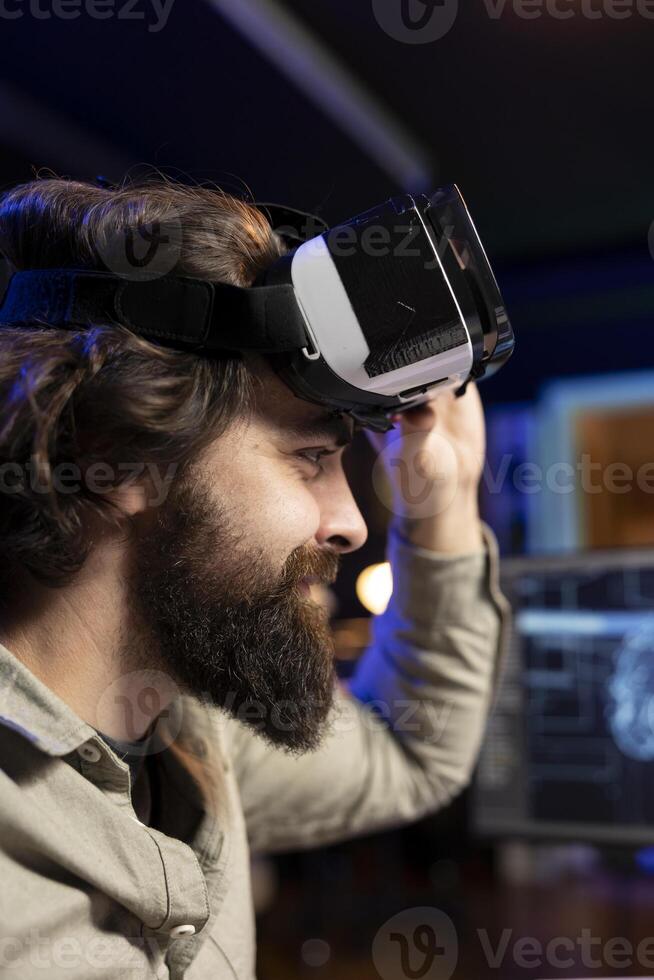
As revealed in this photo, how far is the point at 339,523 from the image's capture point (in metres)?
0.95

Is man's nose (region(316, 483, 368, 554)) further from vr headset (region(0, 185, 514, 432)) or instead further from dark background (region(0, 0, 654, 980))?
dark background (region(0, 0, 654, 980))

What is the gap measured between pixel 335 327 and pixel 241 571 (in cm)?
24

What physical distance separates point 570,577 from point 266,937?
0.78m

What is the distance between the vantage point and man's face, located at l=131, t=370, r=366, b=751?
2.86 ft

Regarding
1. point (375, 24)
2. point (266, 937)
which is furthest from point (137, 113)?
point (266, 937)

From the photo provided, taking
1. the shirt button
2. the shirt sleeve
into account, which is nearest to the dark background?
the shirt sleeve

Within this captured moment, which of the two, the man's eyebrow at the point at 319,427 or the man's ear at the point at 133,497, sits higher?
the man's eyebrow at the point at 319,427

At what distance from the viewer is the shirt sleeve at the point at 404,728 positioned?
113cm

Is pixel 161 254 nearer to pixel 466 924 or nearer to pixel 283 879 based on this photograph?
pixel 466 924

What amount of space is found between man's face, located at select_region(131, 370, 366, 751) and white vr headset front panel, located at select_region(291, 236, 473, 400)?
0.08 meters

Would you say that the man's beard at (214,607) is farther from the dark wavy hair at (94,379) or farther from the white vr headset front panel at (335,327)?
the white vr headset front panel at (335,327)

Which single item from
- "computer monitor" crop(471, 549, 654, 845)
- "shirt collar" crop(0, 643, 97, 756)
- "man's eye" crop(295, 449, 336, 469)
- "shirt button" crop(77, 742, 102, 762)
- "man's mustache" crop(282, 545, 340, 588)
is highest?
"man's eye" crop(295, 449, 336, 469)

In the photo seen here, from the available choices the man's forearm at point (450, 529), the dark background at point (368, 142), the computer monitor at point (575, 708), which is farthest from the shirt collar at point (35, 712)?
the computer monitor at point (575, 708)

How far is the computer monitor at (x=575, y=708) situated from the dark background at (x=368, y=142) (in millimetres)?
137
